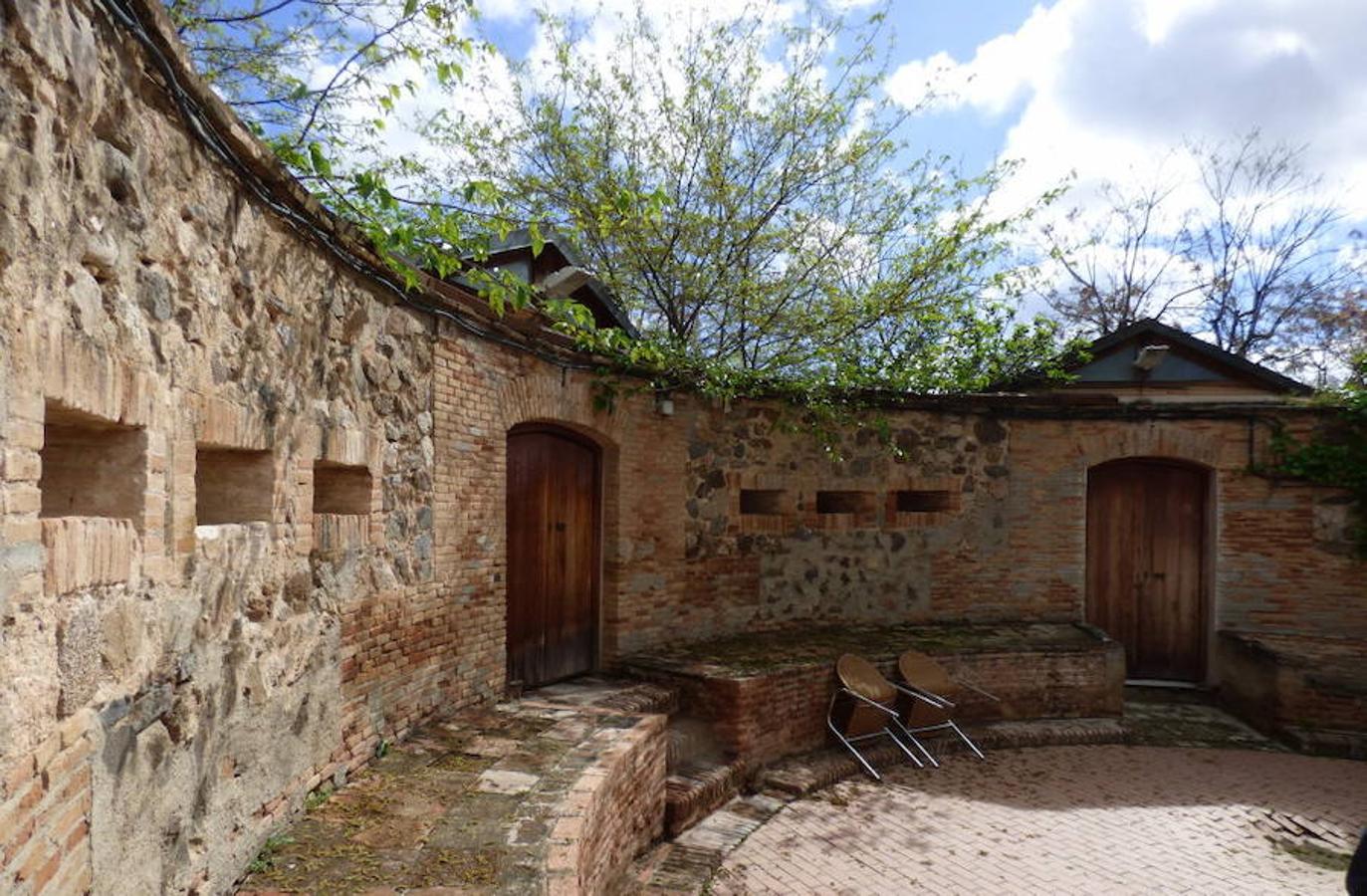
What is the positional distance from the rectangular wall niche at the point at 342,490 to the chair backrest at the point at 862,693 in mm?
4370

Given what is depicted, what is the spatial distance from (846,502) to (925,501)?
995 millimetres

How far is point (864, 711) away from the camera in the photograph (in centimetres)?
667

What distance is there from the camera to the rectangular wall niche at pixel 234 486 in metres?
3.15

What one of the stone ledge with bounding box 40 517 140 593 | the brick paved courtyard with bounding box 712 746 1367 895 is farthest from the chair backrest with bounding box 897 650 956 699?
the stone ledge with bounding box 40 517 140 593

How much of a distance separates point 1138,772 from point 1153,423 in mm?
4030

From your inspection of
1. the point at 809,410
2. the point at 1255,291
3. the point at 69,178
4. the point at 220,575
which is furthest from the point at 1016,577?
the point at 1255,291

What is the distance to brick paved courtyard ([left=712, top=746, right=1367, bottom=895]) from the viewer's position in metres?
4.81

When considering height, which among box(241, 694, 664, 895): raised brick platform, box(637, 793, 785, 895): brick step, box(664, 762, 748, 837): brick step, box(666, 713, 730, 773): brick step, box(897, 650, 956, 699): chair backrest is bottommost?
box(637, 793, 785, 895): brick step

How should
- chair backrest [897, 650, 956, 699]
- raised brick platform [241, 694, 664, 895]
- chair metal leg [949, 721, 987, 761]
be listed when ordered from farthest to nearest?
chair backrest [897, 650, 956, 699] → chair metal leg [949, 721, 987, 761] → raised brick platform [241, 694, 664, 895]

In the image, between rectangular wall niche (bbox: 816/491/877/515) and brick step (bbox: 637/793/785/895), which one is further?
rectangular wall niche (bbox: 816/491/877/515)

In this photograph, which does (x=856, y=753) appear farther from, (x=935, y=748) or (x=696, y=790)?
(x=696, y=790)

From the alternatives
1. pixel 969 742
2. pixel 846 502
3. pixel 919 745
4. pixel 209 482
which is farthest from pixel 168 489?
pixel 846 502

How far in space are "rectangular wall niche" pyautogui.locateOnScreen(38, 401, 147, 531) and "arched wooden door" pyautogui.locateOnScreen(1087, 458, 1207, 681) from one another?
9.34m

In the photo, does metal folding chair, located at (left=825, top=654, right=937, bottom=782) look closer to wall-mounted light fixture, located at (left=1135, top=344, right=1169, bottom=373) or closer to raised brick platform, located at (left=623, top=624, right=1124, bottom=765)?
raised brick platform, located at (left=623, top=624, right=1124, bottom=765)
